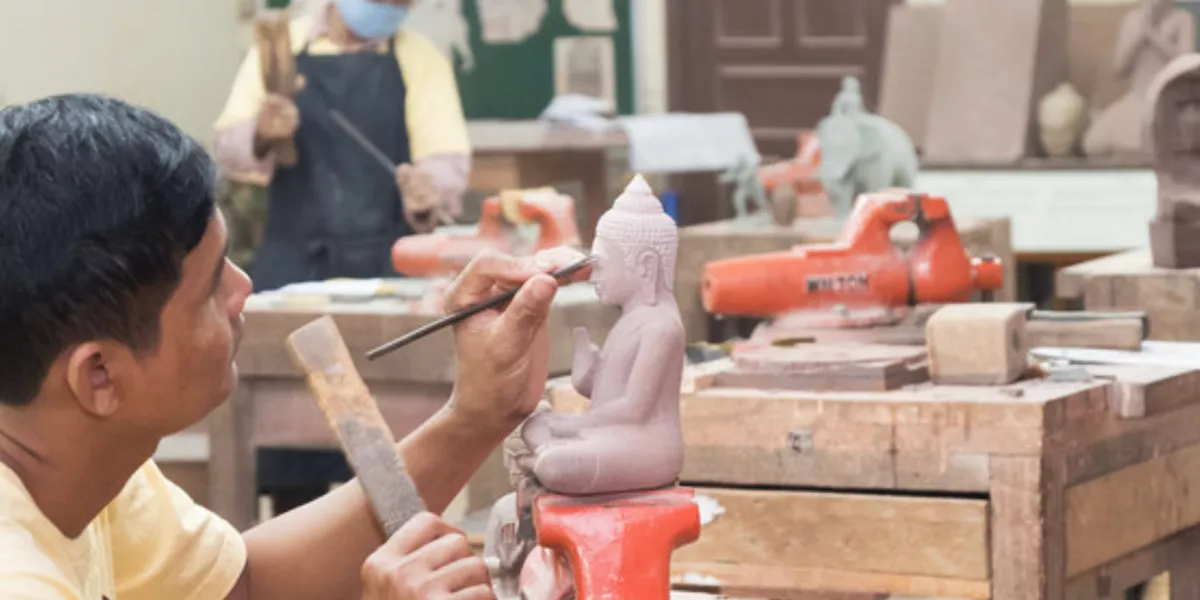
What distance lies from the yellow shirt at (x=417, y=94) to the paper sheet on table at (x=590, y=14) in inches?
126

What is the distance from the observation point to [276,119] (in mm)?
4789

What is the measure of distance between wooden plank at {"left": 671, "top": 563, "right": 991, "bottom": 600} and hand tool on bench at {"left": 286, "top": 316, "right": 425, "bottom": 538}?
76cm

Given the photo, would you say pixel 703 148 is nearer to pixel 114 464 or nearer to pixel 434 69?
pixel 434 69

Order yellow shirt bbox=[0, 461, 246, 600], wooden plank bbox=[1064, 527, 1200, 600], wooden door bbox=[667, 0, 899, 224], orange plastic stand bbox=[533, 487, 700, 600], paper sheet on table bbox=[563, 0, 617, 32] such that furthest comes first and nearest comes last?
paper sheet on table bbox=[563, 0, 617, 32] → wooden door bbox=[667, 0, 899, 224] → wooden plank bbox=[1064, 527, 1200, 600] → yellow shirt bbox=[0, 461, 246, 600] → orange plastic stand bbox=[533, 487, 700, 600]

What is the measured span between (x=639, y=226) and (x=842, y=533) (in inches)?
24.5

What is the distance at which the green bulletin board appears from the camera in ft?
26.7

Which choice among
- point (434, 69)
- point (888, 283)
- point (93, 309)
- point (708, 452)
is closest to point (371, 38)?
point (434, 69)

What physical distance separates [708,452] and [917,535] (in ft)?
0.93

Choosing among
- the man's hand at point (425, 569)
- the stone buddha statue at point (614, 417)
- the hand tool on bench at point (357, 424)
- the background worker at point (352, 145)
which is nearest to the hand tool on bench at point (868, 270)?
the stone buddha statue at point (614, 417)

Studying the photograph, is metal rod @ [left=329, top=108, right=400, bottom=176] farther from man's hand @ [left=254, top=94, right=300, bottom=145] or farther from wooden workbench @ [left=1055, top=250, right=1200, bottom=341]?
wooden workbench @ [left=1055, top=250, right=1200, bottom=341]

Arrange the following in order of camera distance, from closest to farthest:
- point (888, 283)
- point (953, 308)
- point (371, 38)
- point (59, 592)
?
1. point (59, 592)
2. point (953, 308)
3. point (888, 283)
4. point (371, 38)

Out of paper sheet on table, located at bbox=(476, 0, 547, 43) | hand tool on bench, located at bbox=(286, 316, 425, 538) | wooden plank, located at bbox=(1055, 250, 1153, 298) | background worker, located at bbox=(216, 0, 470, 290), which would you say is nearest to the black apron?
background worker, located at bbox=(216, 0, 470, 290)

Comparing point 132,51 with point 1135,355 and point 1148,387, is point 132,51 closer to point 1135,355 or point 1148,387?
point 1135,355

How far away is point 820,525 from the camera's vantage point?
7.95 feet
